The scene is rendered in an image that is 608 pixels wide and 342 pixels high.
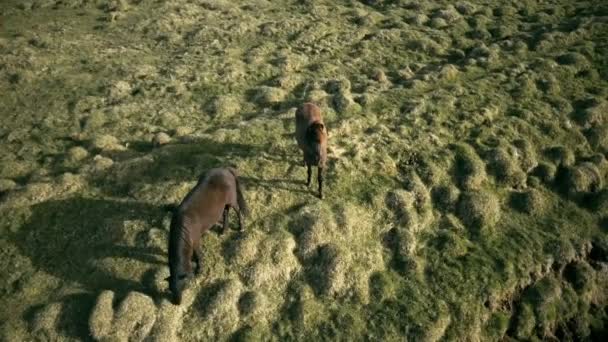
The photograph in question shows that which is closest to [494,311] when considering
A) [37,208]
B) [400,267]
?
[400,267]

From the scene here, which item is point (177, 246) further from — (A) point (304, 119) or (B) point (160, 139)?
(B) point (160, 139)

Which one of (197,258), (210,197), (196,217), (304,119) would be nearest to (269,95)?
(304,119)

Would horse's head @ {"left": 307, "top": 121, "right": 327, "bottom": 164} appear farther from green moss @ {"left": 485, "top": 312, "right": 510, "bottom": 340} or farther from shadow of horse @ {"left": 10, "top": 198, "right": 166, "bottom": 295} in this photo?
green moss @ {"left": 485, "top": 312, "right": 510, "bottom": 340}

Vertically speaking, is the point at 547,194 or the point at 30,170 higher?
the point at 547,194

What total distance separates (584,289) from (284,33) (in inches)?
759

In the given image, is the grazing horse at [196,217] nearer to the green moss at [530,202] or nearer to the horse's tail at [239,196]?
the horse's tail at [239,196]

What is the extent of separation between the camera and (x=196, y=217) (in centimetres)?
1076

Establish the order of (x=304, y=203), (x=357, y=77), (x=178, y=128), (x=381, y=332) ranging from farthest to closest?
(x=357, y=77)
(x=178, y=128)
(x=304, y=203)
(x=381, y=332)

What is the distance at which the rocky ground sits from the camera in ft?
35.5

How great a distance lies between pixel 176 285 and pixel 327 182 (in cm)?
583

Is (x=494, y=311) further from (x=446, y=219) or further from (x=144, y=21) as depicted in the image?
(x=144, y=21)

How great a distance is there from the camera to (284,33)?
24297mm

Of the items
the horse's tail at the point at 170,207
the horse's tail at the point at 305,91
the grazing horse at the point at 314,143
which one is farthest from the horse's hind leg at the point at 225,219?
the horse's tail at the point at 305,91

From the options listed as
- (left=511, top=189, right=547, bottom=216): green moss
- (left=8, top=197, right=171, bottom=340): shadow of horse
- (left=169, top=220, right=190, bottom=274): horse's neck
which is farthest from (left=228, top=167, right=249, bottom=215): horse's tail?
(left=511, top=189, right=547, bottom=216): green moss
